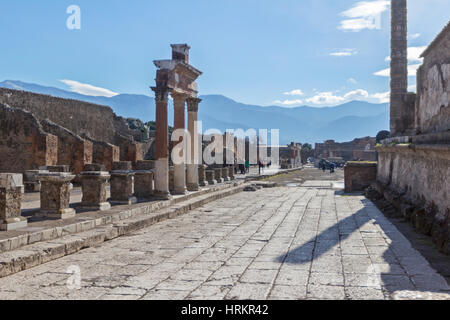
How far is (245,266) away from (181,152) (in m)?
9.27

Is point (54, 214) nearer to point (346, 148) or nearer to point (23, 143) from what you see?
point (23, 143)

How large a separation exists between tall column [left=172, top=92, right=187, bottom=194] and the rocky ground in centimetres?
401

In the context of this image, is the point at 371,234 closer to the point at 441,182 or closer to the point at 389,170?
the point at 441,182

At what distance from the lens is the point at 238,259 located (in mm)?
5762

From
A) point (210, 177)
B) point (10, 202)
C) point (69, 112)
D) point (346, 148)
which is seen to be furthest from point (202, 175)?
point (346, 148)

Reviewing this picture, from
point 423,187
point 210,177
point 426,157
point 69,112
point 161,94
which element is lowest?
point 210,177

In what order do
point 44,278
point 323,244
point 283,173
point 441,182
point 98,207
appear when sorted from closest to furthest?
1. point 44,278
2. point 323,244
3. point 441,182
4. point 98,207
5. point 283,173

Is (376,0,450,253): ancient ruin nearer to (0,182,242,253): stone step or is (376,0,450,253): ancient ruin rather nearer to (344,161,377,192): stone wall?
(344,161,377,192): stone wall

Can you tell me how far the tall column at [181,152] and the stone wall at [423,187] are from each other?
573 centimetres

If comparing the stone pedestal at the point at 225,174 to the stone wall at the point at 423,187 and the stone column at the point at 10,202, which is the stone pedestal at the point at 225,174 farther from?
the stone column at the point at 10,202

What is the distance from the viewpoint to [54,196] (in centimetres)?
741

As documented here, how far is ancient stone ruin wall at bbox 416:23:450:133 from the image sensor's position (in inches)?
383
